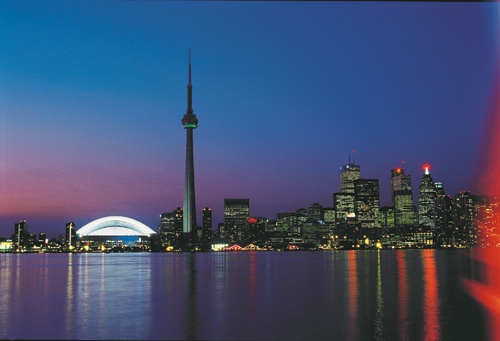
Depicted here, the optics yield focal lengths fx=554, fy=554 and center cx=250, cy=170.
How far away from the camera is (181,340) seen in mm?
28625

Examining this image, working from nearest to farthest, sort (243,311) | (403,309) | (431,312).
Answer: (431,312)
(243,311)
(403,309)

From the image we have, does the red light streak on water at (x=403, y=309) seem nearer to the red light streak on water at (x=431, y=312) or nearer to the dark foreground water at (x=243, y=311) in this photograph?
the dark foreground water at (x=243, y=311)

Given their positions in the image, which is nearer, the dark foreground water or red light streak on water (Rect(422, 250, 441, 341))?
red light streak on water (Rect(422, 250, 441, 341))

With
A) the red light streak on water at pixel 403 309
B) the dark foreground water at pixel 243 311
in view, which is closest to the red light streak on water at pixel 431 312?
the dark foreground water at pixel 243 311

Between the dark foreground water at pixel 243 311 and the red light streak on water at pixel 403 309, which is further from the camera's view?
the dark foreground water at pixel 243 311

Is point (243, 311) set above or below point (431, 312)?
above

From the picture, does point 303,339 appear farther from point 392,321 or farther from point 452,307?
point 452,307

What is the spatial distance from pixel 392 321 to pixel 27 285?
4442 centimetres

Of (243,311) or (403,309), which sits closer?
(243,311)

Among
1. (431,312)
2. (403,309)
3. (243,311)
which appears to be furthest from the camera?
(403,309)

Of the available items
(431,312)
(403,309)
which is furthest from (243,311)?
(431,312)

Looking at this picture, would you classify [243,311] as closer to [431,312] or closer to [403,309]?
[403,309]

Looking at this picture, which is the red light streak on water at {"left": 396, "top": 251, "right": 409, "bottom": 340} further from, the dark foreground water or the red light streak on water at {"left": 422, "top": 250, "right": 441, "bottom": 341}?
the red light streak on water at {"left": 422, "top": 250, "right": 441, "bottom": 341}

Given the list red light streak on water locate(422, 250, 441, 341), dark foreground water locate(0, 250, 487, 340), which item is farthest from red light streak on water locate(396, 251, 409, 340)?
red light streak on water locate(422, 250, 441, 341)
